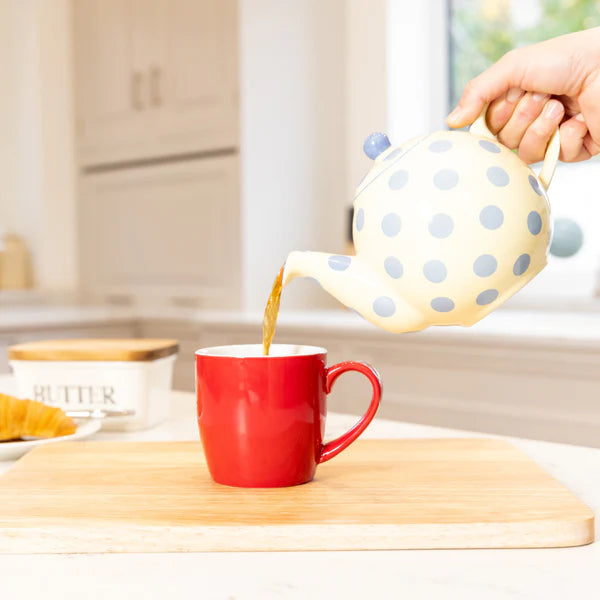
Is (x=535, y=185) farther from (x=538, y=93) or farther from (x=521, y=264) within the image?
(x=538, y=93)

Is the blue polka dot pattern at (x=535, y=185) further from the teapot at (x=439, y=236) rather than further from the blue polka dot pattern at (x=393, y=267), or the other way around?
the blue polka dot pattern at (x=393, y=267)

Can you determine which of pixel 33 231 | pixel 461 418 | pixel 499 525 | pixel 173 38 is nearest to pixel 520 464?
pixel 499 525

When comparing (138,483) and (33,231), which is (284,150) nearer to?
(33,231)

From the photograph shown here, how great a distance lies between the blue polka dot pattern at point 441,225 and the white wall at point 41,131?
2941 mm

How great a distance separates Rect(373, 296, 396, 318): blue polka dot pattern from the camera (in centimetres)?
70

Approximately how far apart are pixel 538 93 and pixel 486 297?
269 millimetres

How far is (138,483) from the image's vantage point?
28.7 inches

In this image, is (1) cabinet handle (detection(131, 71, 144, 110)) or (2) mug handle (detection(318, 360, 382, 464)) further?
(1) cabinet handle (detection(131, 71, 144, 110))

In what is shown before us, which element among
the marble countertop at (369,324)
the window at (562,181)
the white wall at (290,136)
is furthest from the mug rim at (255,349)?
the white wall at (290,136)

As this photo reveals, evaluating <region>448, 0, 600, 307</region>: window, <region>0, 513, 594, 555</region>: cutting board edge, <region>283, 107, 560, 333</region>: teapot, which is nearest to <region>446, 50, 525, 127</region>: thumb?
<region>283, 107, 560, 333</region>: teapot

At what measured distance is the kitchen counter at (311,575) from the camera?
1.67 feet

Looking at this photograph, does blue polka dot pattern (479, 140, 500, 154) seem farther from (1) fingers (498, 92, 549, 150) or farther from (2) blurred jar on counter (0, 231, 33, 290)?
(2) blurred jar on counter (0, 231, 33, 290)

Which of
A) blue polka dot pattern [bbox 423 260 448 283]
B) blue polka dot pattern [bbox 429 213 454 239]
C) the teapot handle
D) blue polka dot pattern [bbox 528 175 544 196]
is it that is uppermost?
the teapot handle

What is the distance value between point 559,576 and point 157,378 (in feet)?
1.98
